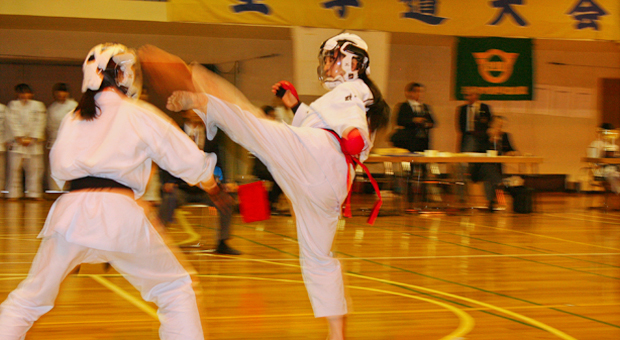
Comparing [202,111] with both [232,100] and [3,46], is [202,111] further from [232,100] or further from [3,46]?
[3,46]

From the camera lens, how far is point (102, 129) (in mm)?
2074

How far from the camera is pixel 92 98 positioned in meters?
2.13

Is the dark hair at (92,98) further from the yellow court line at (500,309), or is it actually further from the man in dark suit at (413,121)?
the man in dark suit at (413,121)

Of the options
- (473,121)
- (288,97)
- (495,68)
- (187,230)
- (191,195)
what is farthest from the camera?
(495,68)

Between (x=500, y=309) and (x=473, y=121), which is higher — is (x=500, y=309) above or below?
below

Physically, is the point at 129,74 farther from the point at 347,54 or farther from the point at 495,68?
the point at 495,68

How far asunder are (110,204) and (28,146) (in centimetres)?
760

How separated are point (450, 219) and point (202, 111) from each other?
6010 millimetres

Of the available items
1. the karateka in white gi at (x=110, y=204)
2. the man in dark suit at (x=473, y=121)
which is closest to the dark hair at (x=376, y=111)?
the karateka in white gi at (x=110, y=204)

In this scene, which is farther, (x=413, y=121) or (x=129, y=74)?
(x=413, y=121)

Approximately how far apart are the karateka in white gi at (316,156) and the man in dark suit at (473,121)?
6.25 metres

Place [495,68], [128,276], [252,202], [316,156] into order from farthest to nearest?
[495,68]
[252,202]
[316,156]
[128,276]

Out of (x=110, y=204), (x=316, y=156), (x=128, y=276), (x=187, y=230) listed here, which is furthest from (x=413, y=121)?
(x=110, y=204)

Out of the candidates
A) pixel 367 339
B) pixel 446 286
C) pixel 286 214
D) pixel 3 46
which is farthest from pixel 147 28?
pixel 367 339
